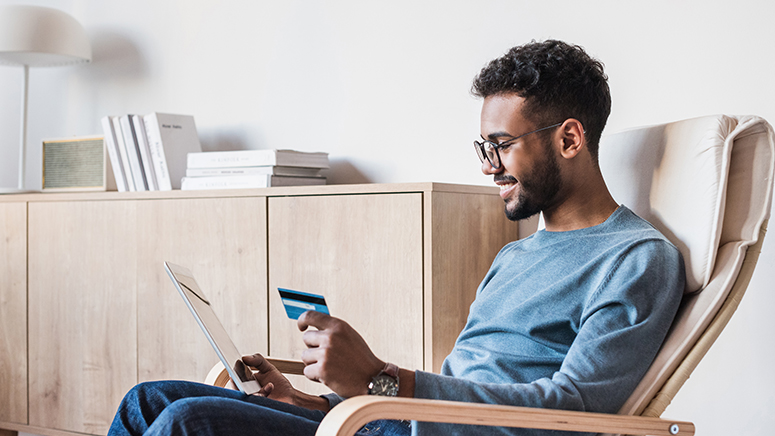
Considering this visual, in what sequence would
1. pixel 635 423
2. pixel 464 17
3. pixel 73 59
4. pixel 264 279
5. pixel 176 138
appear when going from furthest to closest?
pixel 73 59 → pixel 176 138 → pixel 464 17 → pixel 264 279 → pixel 635 423

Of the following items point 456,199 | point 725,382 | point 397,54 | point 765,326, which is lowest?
point 725,382

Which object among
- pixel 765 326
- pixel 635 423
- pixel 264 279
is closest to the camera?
pixel 635 423

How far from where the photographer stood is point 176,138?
7.84ft

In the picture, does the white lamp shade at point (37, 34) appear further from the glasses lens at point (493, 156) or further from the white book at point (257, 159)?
the glasses lens at point (493, 156)

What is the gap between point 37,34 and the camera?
2.49 meters

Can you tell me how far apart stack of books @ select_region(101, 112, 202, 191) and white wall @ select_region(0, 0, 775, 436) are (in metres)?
0.28

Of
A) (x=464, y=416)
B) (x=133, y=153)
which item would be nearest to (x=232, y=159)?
(x=133, y=153)

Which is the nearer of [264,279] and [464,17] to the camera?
[264,279]

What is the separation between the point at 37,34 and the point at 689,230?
2.26m

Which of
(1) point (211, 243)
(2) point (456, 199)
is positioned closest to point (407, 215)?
(2) point (456, 199)

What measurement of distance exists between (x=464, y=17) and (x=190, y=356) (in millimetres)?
1330

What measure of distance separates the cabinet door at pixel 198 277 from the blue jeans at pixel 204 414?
68cm

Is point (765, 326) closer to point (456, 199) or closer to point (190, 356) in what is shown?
point (456, 199)

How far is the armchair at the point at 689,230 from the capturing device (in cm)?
106
